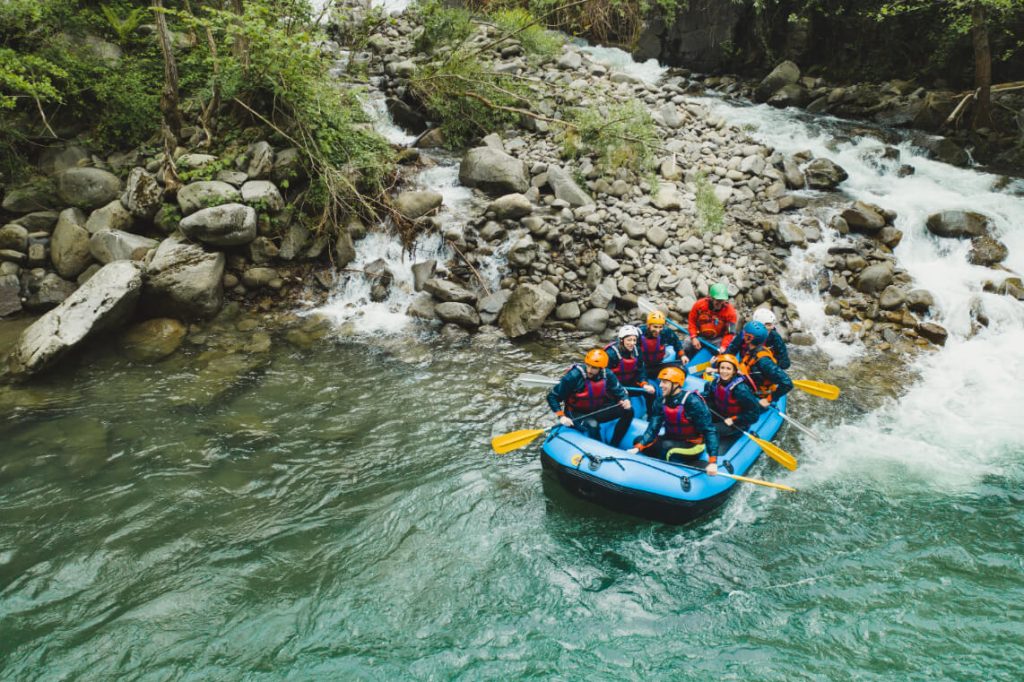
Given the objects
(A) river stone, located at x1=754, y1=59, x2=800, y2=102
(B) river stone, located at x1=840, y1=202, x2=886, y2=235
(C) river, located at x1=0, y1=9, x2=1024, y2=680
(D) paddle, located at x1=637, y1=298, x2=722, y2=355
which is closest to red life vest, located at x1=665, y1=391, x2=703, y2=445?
(C) river, located at x1=0, y1=9, x2=1024, y2=680

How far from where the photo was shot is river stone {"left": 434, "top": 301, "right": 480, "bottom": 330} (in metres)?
8.01

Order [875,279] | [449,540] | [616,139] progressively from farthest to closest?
[616,139], [875,279], [449,540]

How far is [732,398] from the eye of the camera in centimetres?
534

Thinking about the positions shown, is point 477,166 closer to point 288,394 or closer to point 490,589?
point 288,394

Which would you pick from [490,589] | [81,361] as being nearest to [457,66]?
[81,361]

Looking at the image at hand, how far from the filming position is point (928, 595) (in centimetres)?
426

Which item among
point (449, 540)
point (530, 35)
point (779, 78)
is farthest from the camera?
point (779, 78)

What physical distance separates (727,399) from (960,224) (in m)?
6.52

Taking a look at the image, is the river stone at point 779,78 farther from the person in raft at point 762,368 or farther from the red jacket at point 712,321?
the person in raft at point 762,368

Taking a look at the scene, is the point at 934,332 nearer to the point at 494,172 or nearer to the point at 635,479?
the point at 635,479

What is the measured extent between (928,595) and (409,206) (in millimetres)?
7962


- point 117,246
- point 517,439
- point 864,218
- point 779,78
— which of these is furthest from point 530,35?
point 517,439

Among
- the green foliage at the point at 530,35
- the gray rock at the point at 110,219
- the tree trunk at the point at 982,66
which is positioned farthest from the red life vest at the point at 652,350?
the green foliage at the point at 530,35

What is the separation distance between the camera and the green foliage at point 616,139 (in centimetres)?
997
